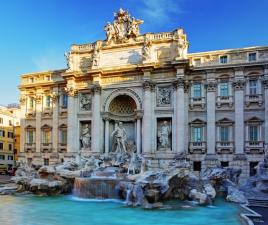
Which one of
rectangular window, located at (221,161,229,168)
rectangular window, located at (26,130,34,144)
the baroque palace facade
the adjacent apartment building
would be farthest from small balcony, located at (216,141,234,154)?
the adjacent apartment building

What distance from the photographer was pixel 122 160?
88.4 ft

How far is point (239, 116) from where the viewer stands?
26.2 meters

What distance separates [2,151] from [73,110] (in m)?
26.1

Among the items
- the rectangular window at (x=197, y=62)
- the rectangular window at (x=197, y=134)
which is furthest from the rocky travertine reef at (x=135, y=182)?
the rectangular window at (x=197, y=62)

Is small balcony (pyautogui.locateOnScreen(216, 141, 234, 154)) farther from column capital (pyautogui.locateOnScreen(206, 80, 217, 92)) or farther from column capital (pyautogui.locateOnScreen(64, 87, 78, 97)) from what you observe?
column capital (pyautogui.locateOnScreen(64, 87, 78, 97))

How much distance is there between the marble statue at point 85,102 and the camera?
30.8 metres

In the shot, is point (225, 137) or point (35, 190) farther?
point (225, 137)

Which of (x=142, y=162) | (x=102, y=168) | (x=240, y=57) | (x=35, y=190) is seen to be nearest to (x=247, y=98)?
(x=240, y=57)

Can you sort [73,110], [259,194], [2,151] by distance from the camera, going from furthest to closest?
[2,151]
[73,110]
[259,194]

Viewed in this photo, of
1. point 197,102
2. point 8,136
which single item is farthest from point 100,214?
point 8,136

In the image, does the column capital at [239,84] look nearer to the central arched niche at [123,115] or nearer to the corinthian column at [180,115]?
the corinthian column at [180,115]

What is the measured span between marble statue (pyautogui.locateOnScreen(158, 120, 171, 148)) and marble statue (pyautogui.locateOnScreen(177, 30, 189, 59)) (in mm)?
5788

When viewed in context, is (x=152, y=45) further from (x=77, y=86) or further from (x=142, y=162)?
(x=142, y=162)

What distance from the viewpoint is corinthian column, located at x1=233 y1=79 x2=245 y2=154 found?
85.0 feet
